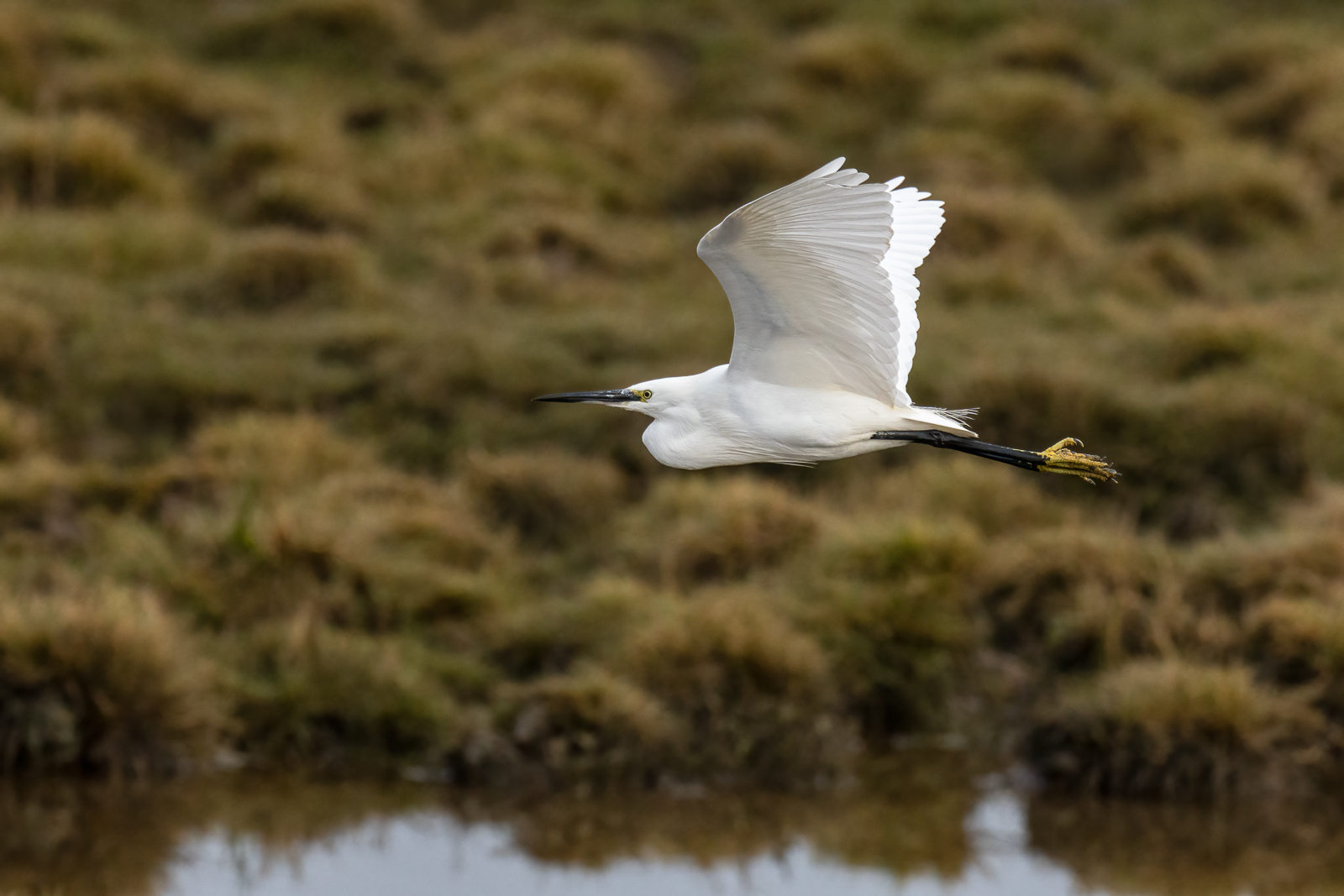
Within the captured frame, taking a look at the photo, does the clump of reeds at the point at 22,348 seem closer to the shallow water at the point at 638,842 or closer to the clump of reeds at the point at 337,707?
the clump of reeds at the point at 337,707

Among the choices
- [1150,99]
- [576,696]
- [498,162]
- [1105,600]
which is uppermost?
[1150,99]

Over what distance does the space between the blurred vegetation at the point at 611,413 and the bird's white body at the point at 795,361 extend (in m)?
3.20

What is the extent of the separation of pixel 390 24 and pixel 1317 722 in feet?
32.9

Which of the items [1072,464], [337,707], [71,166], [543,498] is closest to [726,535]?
[543,498]

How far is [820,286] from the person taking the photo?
4375 millimetres

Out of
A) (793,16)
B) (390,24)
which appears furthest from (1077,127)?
(390,24)

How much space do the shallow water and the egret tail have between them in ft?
9.56

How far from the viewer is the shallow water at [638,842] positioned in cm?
721

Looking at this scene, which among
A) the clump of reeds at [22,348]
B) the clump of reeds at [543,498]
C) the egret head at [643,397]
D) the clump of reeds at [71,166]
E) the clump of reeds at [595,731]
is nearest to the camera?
the egret head at [643,397]

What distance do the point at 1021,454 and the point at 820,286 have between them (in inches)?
36.3

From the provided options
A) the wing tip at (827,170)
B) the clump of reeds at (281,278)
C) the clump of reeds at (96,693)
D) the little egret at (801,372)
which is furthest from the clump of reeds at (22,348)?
the wing tip at (827,170)

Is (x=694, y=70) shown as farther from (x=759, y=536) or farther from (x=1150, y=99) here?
(x=759, y=536)

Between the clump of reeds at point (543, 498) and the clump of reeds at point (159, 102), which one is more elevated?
the clump of reeds at point (159, 102)

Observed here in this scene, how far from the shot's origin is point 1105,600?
826cm
